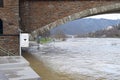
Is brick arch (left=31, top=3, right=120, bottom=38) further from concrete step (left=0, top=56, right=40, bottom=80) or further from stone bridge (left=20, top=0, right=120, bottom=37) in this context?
concrete step (left=0, top=56, right=40, bottom=80)

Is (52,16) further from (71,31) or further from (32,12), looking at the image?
(71,31)

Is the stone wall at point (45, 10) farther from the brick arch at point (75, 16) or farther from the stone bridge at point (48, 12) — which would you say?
the brick arch at point (75, 16)

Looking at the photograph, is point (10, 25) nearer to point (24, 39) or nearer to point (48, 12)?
point (24, 39)

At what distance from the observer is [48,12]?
54.6 feet

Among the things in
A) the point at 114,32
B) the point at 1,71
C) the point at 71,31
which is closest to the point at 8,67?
the point at 1,71

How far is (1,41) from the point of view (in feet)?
48.9

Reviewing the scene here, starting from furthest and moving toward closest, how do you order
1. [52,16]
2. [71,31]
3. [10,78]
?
[71,31]
[52,16]
[10,78]

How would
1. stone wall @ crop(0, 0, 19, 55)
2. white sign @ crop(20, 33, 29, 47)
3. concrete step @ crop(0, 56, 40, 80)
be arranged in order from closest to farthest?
concrete step @ crop(0, 56, 40, 80)
white sign @ crop(20, 33, 29, 47)
stone wall @ crop(0, 0, 19, 55)

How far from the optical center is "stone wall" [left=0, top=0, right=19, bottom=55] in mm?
14984

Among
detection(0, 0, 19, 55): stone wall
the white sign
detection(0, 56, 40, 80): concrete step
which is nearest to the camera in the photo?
detection(0, 56, 40, 80): concrete step

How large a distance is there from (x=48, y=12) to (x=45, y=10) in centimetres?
18

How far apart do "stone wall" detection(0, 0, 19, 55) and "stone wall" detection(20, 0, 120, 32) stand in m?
1.49

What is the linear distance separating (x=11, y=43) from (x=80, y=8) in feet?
12.8

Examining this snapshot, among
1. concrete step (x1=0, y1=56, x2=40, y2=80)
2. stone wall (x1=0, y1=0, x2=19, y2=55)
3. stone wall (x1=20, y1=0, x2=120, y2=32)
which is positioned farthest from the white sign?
concrete step (x1=0, y1=56, x2=40, y2=80)
